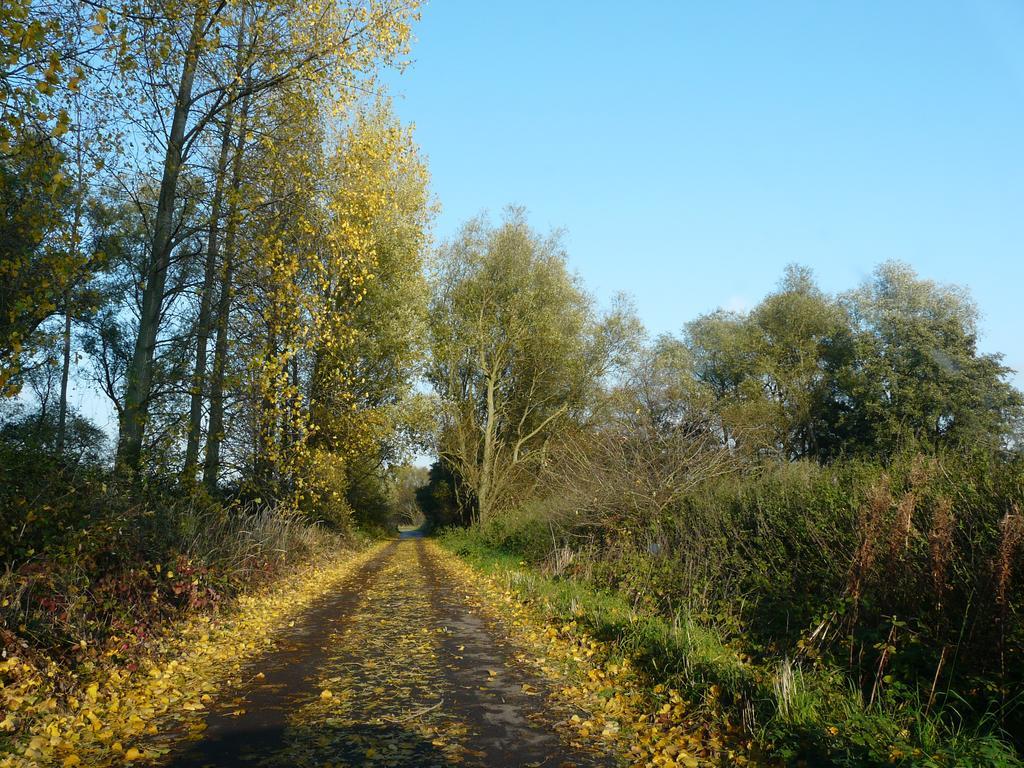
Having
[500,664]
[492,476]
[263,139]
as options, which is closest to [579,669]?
[500,664]

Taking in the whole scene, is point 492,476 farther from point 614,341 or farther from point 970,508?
point 970,508

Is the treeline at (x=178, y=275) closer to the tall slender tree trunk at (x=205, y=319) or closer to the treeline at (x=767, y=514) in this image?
the tall slender tree trunk at (x=205, y=319)

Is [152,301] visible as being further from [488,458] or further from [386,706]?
[488,458]

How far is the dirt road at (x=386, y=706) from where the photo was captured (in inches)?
191

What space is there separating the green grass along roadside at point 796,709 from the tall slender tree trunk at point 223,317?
826cm

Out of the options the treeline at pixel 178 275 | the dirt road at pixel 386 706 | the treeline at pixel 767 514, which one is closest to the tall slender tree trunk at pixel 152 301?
the treeline at pixel 178 275

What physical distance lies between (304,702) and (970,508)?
20.3 feet

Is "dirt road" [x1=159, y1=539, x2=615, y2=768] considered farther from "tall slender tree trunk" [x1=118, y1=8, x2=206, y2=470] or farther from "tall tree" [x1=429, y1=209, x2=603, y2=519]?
"tall tree" [x1=429, y1=209, x2=603, y2=519]

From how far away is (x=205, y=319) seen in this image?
1448 cm

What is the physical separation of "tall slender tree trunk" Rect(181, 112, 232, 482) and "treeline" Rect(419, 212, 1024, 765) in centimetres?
748

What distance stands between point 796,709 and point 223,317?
488 inches

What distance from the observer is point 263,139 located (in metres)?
11.0

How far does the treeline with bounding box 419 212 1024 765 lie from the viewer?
17.5ft

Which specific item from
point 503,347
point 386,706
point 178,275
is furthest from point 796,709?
point 503,347
